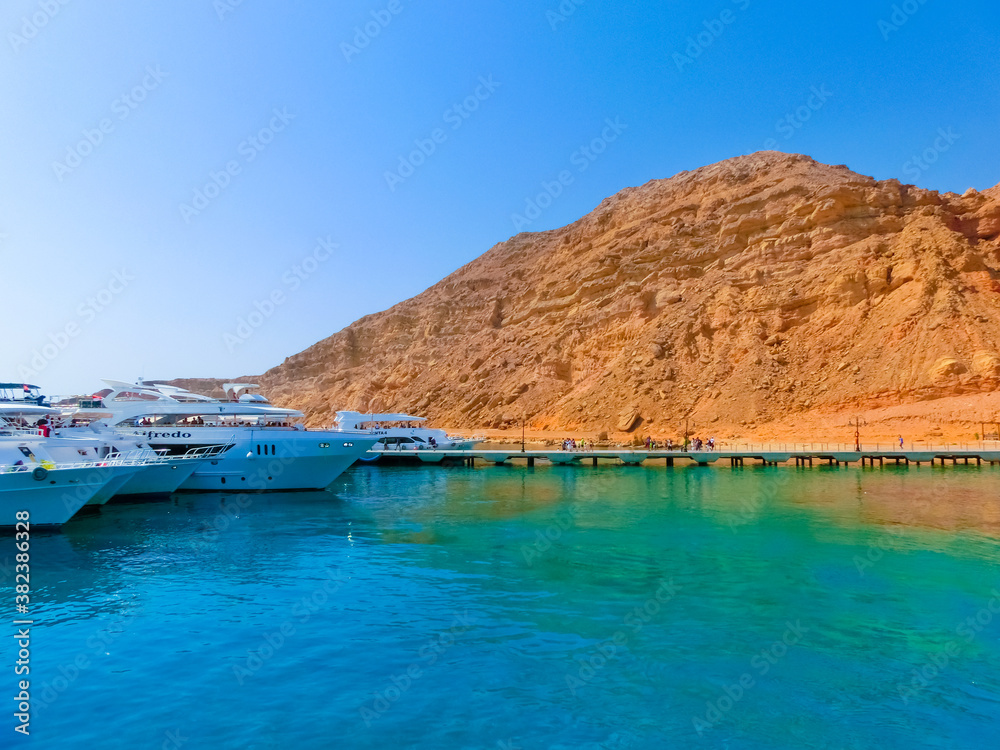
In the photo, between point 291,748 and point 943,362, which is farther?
point 943,362

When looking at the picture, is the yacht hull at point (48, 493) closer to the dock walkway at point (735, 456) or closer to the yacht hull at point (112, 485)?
the yacht hull at point (112, 485)

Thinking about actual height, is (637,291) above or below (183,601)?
above

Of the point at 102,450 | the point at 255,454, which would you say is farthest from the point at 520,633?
the point at 255,454

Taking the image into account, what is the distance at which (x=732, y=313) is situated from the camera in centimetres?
7775

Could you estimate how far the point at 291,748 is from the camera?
387 inches

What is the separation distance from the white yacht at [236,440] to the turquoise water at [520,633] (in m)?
8.71

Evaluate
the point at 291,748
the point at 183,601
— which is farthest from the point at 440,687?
the point at 183,601

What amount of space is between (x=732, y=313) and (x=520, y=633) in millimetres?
69258

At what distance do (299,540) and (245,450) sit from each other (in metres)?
13.6

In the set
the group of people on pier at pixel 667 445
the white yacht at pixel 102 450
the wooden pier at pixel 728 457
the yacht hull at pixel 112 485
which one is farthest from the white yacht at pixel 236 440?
the group of people on pier at pixel 667 445

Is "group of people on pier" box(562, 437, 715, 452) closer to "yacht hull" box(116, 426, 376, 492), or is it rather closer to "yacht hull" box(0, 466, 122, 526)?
"yacht hull" box(116, 426, 376, 492)

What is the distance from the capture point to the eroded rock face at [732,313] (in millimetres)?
68062

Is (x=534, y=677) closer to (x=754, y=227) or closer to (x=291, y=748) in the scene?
(x=291, y=748)

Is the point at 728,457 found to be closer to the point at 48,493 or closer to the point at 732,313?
the point at 732,313
